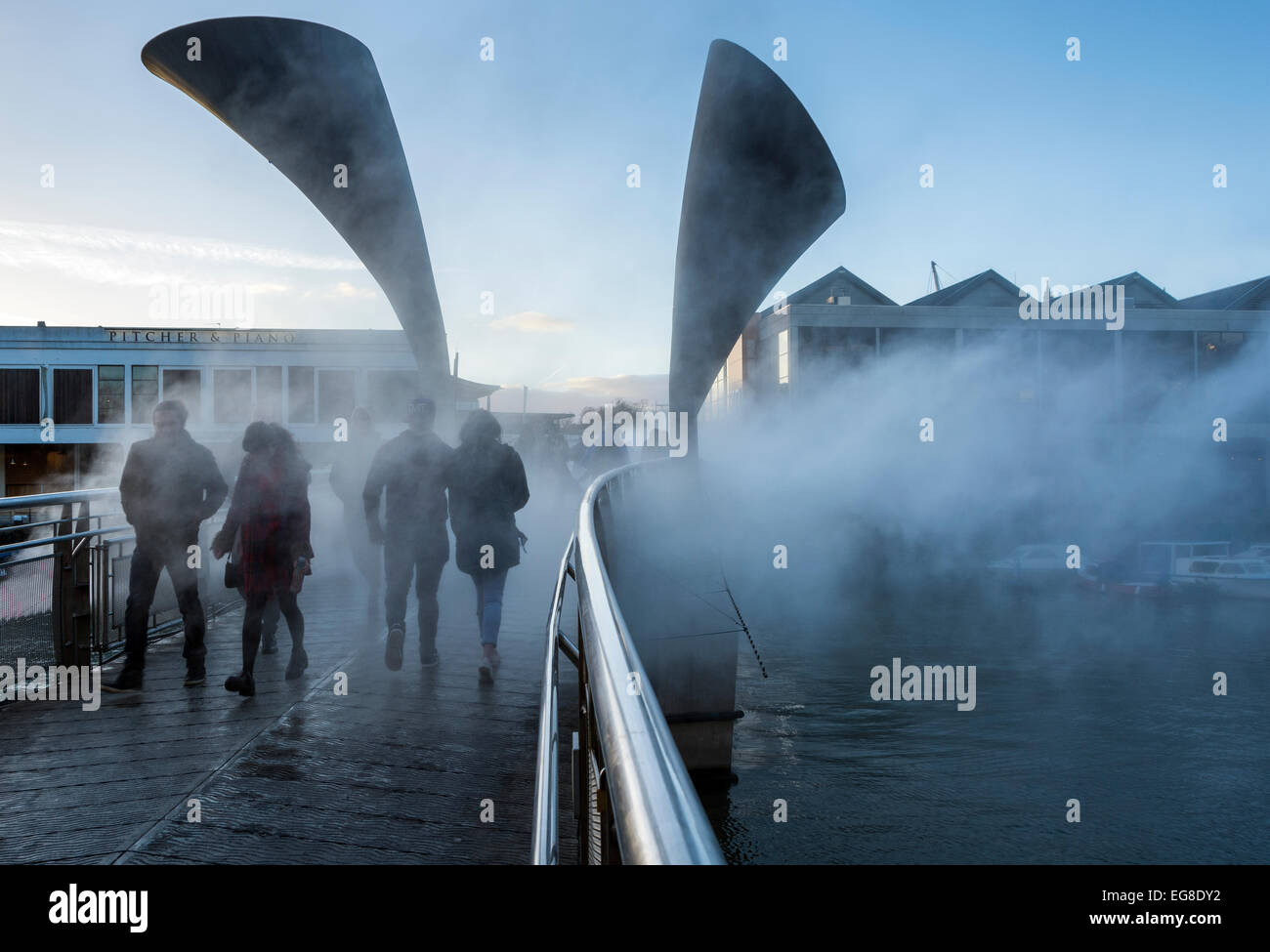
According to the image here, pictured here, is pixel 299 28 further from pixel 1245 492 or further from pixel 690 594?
pixel 1245 492

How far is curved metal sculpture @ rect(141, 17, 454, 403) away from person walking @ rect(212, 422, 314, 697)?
4544mm

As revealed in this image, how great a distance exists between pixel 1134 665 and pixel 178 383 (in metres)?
30.4

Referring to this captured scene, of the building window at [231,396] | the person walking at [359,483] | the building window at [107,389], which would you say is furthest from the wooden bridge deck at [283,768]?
the building window at [107,389]

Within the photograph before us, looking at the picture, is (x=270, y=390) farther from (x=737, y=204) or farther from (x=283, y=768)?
(x=283, y=768)

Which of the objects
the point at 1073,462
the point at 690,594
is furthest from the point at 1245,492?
the point at 690,594

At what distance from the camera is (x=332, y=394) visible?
2841cm

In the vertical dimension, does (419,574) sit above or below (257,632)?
above

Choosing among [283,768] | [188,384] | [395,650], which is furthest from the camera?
[188,384]

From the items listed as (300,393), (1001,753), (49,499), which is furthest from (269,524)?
(300,393)

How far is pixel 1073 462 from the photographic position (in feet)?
127

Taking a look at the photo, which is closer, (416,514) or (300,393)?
(416,514)

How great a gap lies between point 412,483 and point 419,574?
1.94 feet

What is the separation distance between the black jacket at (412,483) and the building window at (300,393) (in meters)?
24.4

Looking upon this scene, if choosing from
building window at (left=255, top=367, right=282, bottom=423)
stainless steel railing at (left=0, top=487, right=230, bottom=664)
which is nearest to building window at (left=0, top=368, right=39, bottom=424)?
building window at (left=255, top=367, right=282, bottom=423)
